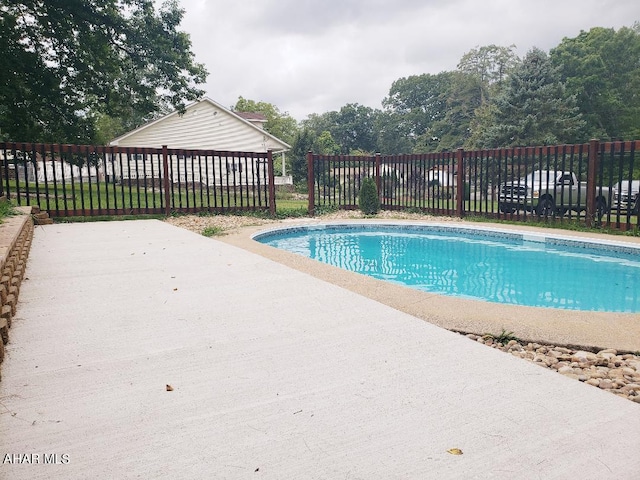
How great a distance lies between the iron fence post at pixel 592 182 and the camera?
359 inches

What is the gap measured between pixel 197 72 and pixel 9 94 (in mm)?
6531

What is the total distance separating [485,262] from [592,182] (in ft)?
11.9

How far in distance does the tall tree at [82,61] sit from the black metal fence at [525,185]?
24.2ft

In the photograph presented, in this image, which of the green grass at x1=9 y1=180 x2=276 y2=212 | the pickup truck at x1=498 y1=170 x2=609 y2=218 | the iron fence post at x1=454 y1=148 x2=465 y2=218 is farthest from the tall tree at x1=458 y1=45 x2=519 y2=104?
the green grass at x1=9 y1=180 x2=276 y2=212

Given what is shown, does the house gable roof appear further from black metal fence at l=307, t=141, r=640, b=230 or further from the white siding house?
black metal fence at l=307, t=141, r=640, b=230

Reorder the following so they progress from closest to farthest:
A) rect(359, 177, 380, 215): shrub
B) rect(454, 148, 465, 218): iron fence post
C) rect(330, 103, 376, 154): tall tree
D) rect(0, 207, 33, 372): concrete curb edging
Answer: rect(0, 207, 33, 372): concrete curb edging
rect(454, 148, 465, 218): iron fence post
rect(359, 177, 380, 215): shrub
rect(330, 103, 376, 154): tall tree

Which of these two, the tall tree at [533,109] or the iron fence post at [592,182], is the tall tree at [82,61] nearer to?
the iron fence post at [592,182]

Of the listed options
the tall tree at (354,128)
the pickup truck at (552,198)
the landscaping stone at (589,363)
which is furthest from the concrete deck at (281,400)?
the tall tree at (354,128)

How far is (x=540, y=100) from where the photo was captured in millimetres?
28344

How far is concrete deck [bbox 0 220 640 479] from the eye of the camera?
Answer: 154cm

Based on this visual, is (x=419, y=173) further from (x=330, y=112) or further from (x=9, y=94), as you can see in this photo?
(x=330, y=112)

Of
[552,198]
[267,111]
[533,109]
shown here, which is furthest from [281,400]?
[267,111]

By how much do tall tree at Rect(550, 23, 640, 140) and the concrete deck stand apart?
38.2 m

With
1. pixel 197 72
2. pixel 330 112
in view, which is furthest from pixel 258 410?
pixel 330 112
